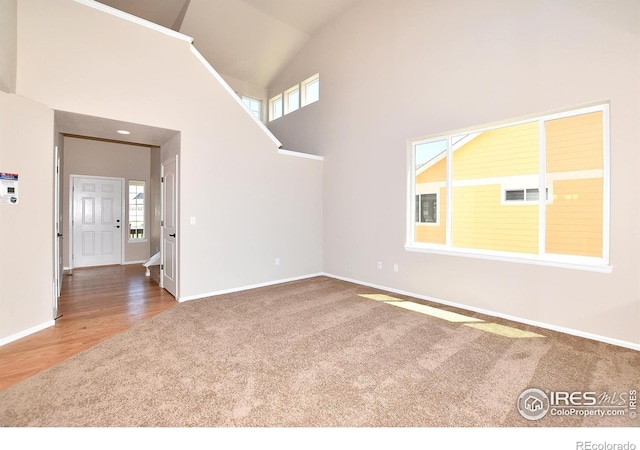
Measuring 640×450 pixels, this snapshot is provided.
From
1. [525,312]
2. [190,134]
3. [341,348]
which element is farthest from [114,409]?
[525,312]

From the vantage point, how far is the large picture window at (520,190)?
3154mm

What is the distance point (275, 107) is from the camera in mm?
8000

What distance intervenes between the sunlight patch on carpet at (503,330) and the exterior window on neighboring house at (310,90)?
17.6 feet

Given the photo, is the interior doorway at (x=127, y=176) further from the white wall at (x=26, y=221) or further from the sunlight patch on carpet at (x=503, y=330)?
the sunlight patch on carpet at (x=503, y=330)

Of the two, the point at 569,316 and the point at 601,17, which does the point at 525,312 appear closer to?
the point at 569,316

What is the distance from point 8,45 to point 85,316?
9.91ft

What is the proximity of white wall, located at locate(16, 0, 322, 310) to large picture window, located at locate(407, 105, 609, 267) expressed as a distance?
7.55ft

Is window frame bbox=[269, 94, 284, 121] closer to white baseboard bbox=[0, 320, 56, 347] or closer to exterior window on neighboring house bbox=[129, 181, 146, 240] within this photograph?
exterior window on neighboring house bbox=[129, 181, 146, 240]

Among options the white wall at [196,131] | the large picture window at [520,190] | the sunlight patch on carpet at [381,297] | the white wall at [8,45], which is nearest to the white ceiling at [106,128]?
the white wall at [196,131]

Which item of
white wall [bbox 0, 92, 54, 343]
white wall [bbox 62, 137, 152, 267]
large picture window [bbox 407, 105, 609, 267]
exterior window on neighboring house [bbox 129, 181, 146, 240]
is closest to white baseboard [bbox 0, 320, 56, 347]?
white wall [bbox 0, 92, 54, 343]

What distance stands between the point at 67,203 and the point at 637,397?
9.39 m

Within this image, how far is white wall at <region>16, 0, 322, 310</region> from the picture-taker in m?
3.30

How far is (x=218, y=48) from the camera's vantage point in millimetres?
6688

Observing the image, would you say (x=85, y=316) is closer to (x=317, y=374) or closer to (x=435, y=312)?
(x=317, y=374)
